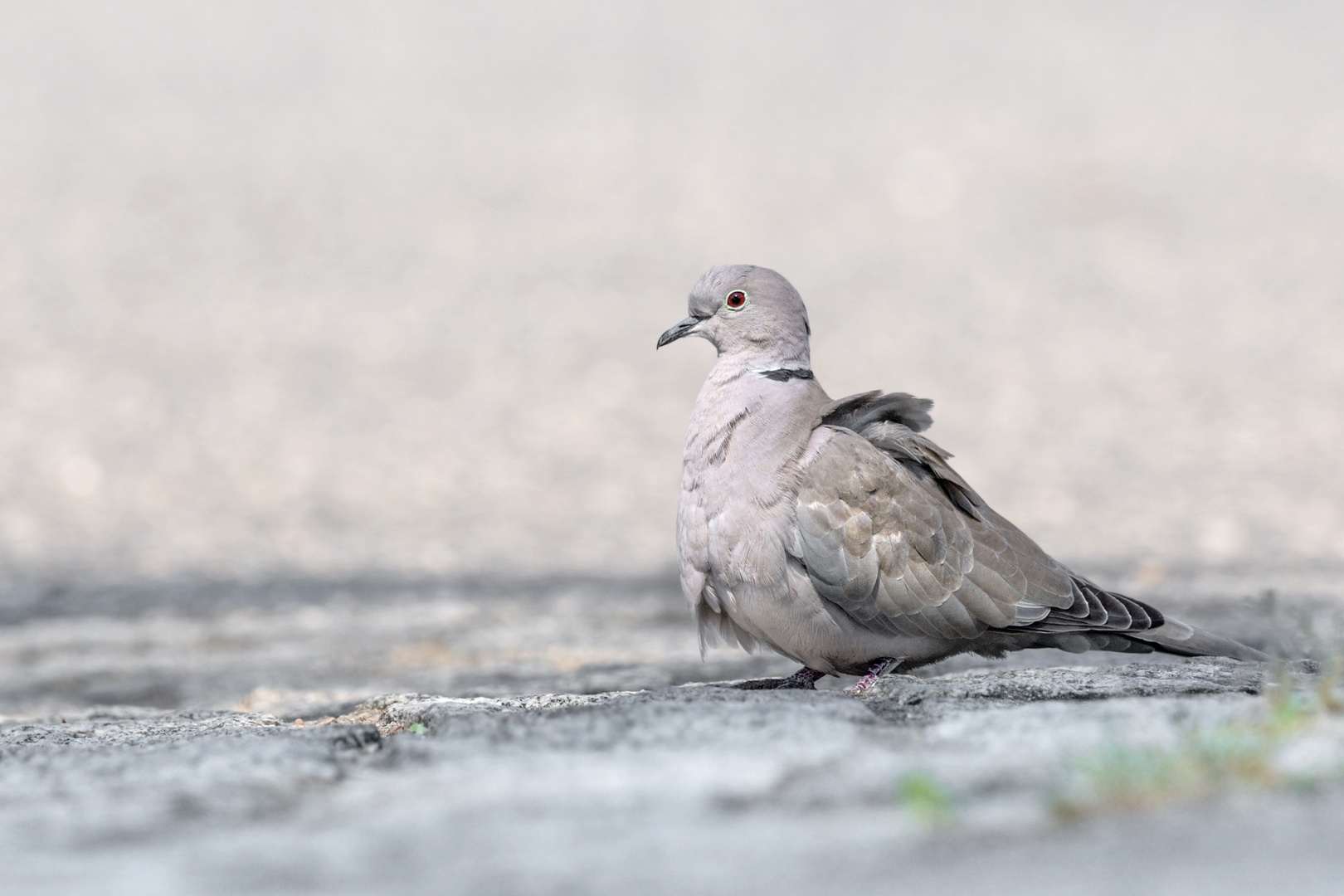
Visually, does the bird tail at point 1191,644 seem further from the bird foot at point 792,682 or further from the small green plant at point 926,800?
the small green plant at point 926,800

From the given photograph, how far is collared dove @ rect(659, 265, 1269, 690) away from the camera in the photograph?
4105 millimetres

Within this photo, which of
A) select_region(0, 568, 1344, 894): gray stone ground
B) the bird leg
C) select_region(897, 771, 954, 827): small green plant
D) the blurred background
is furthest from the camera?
the blurred background

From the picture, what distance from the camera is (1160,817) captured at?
2275mm

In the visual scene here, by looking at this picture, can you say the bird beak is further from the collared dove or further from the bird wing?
the bird wing

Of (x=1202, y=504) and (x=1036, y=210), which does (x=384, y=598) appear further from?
(x=1036, y=210)

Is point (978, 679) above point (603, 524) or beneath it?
beneath

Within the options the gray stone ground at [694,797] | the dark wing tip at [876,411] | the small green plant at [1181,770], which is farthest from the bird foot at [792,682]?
the small green plant at [1181,770]

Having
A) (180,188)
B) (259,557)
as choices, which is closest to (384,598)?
(259,557)

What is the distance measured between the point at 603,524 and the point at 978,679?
5606 millimetres

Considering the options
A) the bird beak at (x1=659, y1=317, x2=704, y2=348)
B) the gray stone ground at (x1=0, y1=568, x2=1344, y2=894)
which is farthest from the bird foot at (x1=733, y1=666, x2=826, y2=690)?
the bird beak at (x1=659, y1=317, x2=704, y2=348)

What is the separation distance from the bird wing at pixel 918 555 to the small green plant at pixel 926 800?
1687 millimetres

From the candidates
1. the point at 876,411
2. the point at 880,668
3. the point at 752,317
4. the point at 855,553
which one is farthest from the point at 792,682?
the point at 752,317

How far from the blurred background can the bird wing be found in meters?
1.63

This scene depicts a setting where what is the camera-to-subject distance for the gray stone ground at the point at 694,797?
215cm
